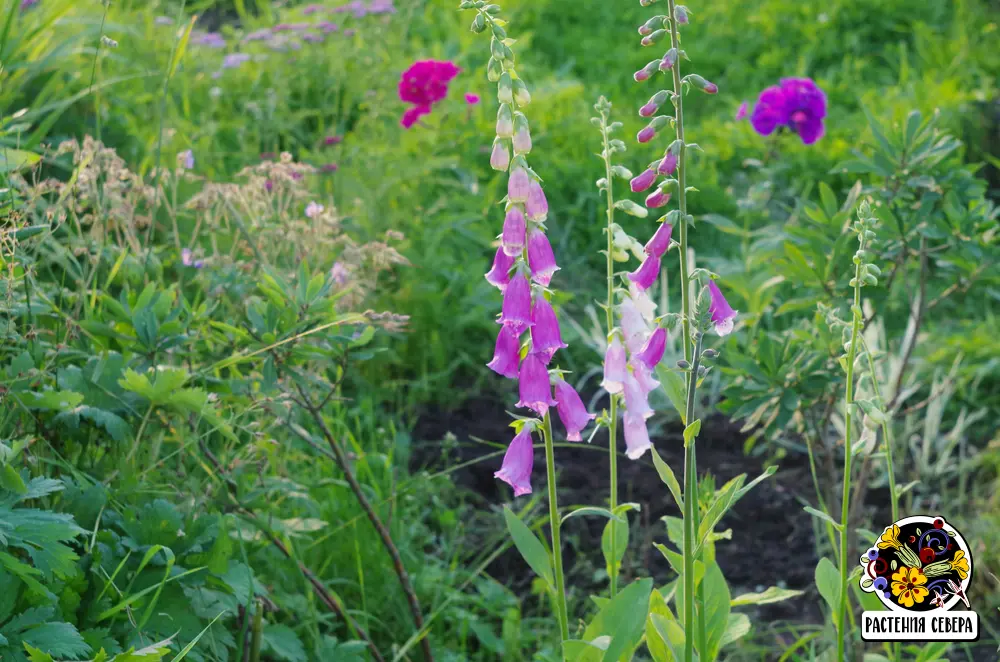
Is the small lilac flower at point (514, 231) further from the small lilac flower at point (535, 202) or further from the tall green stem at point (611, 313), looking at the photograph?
the tall green stem at point (611, 313)

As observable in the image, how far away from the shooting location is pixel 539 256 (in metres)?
1.49

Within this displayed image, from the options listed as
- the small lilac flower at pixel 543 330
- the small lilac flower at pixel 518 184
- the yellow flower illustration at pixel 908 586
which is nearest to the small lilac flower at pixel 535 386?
the small lilac flower at pixel 543 330

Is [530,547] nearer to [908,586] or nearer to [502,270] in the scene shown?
[502,270]

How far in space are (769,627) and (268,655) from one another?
1.20 meters

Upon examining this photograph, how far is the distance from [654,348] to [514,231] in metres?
0.27

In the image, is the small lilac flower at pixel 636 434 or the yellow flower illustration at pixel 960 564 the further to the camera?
the yellow flower illustration at pixel 960 564

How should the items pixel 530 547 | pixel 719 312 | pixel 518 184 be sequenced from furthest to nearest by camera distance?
pixel 530 547
pixel 719 312
pixel 518 184

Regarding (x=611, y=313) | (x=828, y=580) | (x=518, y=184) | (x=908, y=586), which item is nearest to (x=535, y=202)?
(x=518, y=184)

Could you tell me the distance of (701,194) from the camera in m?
4.32

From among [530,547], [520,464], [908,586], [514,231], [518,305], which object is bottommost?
[908,586]

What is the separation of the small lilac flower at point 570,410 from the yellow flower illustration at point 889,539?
1.88 feet

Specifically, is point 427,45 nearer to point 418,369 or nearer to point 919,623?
point 418,369

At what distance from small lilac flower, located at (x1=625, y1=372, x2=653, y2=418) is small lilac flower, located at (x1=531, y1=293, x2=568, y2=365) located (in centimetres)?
14

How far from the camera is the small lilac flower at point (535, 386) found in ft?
4.85
